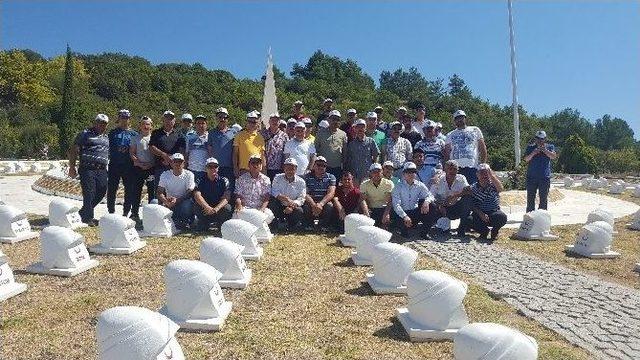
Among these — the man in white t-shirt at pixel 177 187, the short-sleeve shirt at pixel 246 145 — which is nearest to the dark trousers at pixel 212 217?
the man in white t-shirt at pixel 177 187

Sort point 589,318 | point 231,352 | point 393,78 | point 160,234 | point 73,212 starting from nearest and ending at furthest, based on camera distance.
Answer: point 231,352 → point 589,318 → point 160,234 → point 73,212 → point 393,78

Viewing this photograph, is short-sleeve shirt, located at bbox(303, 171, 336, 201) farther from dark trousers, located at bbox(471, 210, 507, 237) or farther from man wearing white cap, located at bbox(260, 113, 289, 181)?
dark trousers, located at bbox(471, 210, 507, 237)

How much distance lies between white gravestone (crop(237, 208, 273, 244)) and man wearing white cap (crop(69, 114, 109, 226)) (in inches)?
107

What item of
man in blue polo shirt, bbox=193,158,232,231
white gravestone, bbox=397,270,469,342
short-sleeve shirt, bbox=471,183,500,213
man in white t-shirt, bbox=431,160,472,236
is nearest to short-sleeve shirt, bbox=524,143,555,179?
short-sleeve shirt, bbox=471,183,500,213

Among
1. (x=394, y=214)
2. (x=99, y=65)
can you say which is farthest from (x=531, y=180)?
(x=99, y=65)

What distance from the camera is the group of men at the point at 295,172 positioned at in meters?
8.41

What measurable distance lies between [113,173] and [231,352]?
5824 mm

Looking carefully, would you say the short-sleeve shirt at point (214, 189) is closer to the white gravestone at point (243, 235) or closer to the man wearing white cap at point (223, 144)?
the man wearing white cap at point (223, 144)

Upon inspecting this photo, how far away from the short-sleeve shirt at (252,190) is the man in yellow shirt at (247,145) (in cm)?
20

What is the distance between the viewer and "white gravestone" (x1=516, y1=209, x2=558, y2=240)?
8.91 metres

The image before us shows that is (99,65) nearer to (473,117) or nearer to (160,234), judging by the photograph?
(473,117)

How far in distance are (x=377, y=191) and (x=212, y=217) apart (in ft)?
8.51

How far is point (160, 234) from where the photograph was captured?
26.0 ft

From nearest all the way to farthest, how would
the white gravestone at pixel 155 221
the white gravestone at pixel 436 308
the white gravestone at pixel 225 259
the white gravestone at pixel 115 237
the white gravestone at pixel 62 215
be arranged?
1. the white gravestone at pixel 436 308
2. the white gravestone at pixel 225 259
3. the white gravestone at pixel 115 237
4. the white gravestone at pixel 155 221
5. the white gravestone at pixel 62 215
